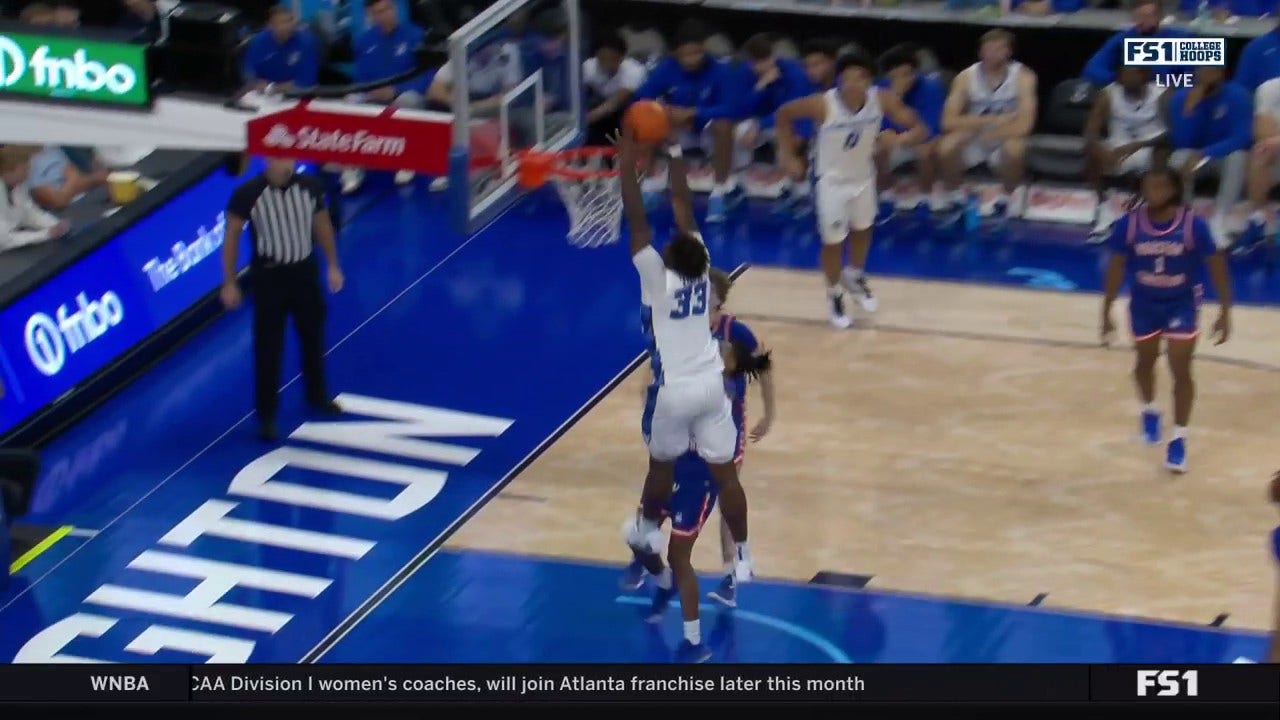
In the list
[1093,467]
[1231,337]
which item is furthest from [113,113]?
[1231,337]

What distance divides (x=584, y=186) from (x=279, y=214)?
203 centimetres

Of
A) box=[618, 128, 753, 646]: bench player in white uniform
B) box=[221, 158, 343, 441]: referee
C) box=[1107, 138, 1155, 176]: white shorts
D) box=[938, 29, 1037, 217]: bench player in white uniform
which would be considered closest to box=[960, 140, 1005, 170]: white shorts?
box=[938, 29, 1037, 217]: bench player in white uniform

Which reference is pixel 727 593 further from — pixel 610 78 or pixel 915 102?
pixel 610 78

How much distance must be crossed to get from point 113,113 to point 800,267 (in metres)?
5.44

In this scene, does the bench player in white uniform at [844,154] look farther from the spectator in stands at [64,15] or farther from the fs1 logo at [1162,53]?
the spectator in stands at [64,15]

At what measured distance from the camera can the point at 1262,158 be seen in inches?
607

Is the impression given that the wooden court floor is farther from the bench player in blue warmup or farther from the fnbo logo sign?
the fnbo logo sign

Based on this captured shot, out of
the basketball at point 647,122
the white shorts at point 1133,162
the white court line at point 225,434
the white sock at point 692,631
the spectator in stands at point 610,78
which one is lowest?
the white court line at point 225,434

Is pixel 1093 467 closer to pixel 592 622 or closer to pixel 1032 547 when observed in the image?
pixel 1032 547

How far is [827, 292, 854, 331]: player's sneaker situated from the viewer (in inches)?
565

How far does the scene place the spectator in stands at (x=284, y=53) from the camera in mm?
17062

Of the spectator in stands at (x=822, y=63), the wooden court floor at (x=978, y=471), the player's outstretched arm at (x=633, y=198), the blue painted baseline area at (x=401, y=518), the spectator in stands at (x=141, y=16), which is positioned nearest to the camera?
the player's outstretched arm at (x=633, y=198)

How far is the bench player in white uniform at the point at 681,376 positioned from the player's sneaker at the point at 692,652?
1.1 inches
